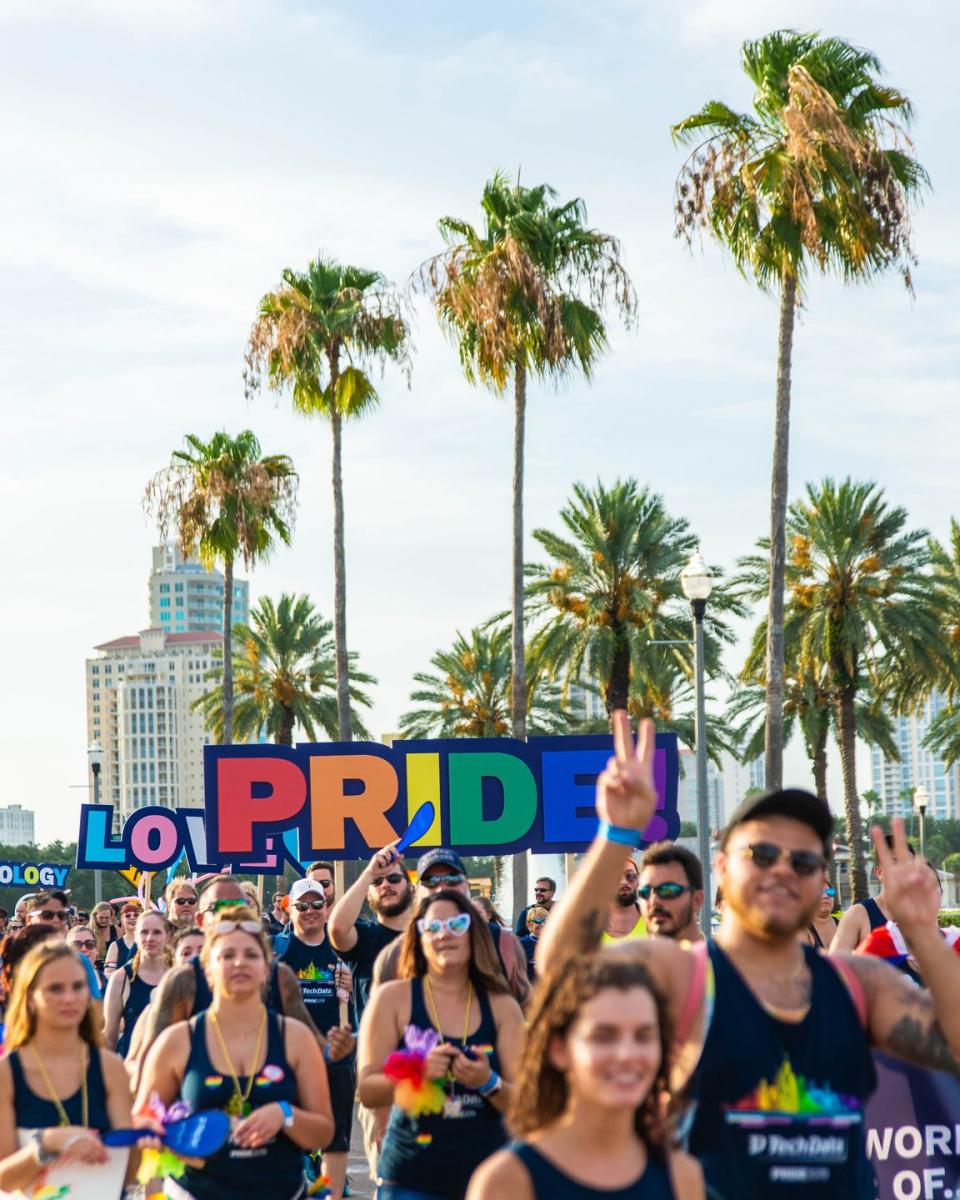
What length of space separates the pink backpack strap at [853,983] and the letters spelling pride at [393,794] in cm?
1660

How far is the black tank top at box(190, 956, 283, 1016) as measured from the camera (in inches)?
300

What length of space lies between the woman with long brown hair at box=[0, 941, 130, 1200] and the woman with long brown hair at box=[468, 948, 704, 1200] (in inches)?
113

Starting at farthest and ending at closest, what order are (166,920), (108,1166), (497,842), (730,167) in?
(730,167)
(497,842)
(166,920)
(108,1166)

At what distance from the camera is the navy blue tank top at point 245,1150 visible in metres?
6.21

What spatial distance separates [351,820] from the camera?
21.4 metres

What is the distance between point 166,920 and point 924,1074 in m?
7.35

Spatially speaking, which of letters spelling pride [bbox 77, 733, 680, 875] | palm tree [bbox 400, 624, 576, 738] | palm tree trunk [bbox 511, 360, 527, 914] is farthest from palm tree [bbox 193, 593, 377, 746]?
letters spelling pride [bbox 77, 733, 680, 875]

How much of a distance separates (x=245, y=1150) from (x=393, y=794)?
15.2m

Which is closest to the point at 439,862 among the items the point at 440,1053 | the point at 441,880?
the point at 441,880

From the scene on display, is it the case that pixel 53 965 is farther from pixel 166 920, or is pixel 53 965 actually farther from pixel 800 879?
pixel 166 920

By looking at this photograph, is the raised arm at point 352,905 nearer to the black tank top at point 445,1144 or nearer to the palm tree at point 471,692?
the black tank top at point 445,1144

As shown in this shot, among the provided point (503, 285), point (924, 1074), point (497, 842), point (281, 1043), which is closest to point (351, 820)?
point (497, 842)

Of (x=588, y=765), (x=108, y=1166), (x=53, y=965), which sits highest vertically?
(x=588, y=765)

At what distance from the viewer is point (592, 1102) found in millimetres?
3459
